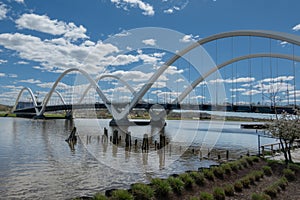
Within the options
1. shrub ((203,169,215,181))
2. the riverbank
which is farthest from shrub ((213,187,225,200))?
shrub ((203,169,215,181))

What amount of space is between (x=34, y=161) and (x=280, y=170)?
16.8 m

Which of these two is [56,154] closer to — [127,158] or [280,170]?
[127,158]

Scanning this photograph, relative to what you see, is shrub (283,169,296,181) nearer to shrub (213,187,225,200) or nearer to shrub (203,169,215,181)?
shrub (203,169,215,181)

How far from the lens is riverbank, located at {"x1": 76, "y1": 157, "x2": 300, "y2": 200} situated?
30.0ft

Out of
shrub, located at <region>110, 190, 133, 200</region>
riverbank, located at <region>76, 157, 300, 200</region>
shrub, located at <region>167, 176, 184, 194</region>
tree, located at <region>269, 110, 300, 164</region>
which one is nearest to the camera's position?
shrub, located at <region>110, 190, 133, 200</region>

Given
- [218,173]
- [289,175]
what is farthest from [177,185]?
[289,175]

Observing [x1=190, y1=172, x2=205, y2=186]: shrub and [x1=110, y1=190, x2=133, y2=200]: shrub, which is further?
[x1=190, y1=172, x2=205, y2=186]: shrub

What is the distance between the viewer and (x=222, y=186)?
11336 millimetres

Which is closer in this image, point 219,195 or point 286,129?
point 219,195

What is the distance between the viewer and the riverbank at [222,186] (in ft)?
30.0

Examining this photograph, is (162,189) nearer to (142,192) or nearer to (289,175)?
(142,192)

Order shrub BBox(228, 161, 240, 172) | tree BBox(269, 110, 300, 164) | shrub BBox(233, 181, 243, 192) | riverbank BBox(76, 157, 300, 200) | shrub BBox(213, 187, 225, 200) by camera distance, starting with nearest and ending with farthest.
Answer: riverbank BBox(76, 157, 300, 200), shrub BBox(213, 187, 225, 200), shrub BBox(233, 181, 243, 192), shrub BBox(228, 161, 240, 172), tree BBox(269, 110, 300, 164)

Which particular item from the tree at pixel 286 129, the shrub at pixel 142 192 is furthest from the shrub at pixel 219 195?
the tree at pixel 286 129

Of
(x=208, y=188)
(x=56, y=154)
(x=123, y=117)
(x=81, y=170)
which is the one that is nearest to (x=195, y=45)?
(x=123, y=117)
